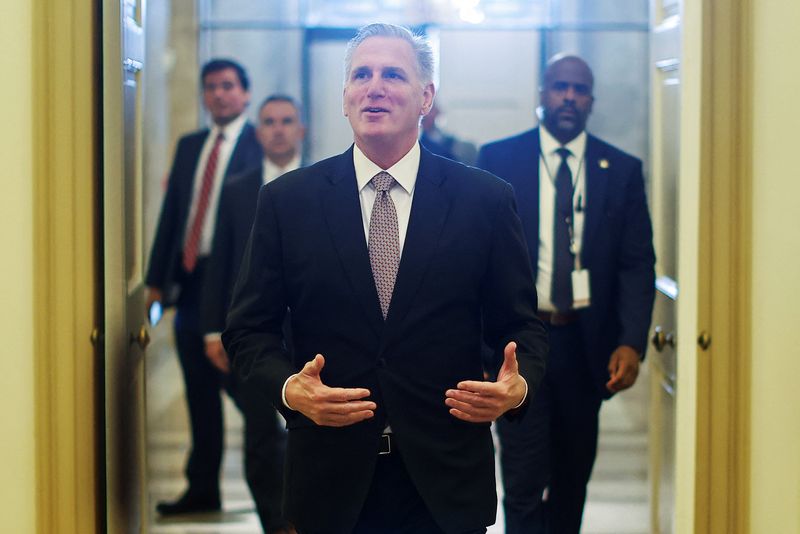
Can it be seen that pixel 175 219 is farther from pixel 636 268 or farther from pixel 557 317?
pixel 636 268

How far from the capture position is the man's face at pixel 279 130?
3.97m

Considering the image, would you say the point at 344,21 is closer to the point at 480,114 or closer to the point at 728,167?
the point at 480,114

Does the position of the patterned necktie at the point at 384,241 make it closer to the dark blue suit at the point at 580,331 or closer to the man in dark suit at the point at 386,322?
the man in dark suit at the point at 386,322

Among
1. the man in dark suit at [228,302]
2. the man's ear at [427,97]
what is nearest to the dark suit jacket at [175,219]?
the man in dark suit at [228,302]

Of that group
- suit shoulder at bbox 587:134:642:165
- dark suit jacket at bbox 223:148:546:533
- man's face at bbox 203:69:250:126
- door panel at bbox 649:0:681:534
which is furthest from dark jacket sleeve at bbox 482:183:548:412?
man's face at bbox 203:69:250:126

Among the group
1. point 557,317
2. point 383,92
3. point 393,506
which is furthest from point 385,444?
point 557,317

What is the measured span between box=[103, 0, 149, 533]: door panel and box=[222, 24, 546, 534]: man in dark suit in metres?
0.62

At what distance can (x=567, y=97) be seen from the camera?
346cm

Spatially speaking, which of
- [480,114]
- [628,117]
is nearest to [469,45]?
[480,114]

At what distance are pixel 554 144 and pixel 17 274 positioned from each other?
1.70 metres

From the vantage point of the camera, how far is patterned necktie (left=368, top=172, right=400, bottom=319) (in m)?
2.20

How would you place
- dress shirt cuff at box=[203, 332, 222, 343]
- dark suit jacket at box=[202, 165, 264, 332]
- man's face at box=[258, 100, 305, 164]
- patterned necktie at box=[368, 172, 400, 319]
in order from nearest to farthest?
1. patterned necktie at box=[368, 172, 400, 319]
2. dark suit jacket at box=[202, 165, 264, 332]
3. dress shirt cuff at box=[203, 332, 222, 343]
4. man's face at box=[258, 100, 305, 164]

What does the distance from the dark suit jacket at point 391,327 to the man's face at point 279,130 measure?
5.83 feet

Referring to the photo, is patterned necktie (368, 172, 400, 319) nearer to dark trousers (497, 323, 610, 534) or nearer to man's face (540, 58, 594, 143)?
dark trousers (497, 323, 610, 534)
